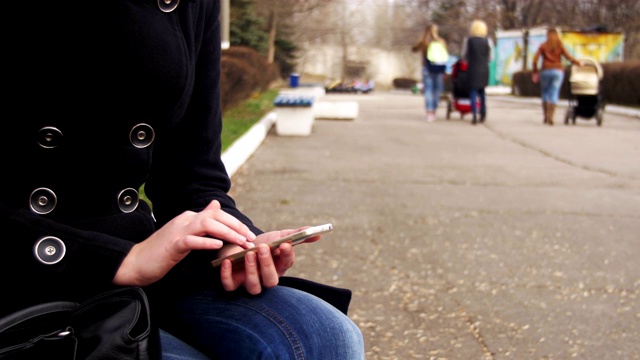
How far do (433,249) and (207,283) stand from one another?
3934 mm

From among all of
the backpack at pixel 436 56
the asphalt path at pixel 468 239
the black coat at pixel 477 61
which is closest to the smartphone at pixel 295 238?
the asphalt path at pixel 468 239

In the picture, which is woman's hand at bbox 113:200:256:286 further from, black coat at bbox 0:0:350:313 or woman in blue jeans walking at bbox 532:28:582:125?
woman in blue jeans walking at bbox 532:28:582:125

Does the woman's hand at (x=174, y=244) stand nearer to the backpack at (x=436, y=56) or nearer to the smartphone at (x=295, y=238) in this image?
the smartphone at (x=295, y=238)

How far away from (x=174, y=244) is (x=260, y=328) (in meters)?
0.21

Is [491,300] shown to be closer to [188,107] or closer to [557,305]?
[557,305]

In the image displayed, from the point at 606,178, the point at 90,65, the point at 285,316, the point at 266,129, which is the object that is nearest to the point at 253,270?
the point at 285,316

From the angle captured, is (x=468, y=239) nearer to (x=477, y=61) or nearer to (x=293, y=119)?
(x=293, y=119)

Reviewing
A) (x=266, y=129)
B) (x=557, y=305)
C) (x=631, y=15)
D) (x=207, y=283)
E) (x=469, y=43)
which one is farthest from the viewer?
(x=631, y=15)


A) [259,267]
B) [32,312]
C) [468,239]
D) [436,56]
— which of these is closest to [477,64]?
[436,56]

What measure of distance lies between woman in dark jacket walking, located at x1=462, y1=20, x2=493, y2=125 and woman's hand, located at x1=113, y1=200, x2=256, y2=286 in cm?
1521

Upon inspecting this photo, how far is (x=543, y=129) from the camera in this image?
51.4ft

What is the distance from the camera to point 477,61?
54.1 feet

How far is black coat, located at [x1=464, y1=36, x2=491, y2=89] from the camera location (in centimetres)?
1644

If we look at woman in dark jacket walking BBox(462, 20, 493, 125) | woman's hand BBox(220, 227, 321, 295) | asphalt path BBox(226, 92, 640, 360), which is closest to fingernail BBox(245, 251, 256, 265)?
woman's hand BBox(220, 227, 321, 295)
